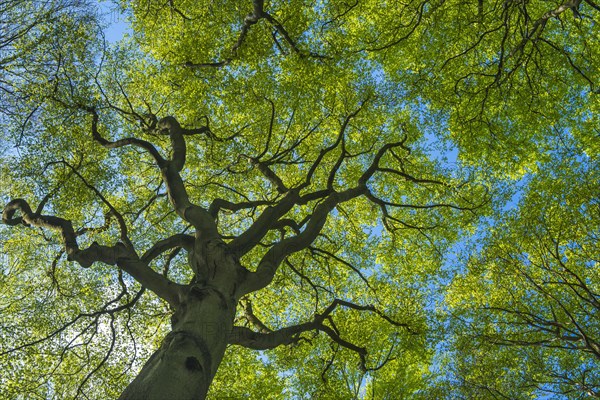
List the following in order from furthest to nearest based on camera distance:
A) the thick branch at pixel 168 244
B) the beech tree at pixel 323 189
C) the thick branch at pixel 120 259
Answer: the beech tree at pixel 323 189, the thick branch at pixel 168 244, the thick branch at pixel 120 259

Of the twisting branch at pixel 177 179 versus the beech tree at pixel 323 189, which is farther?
the beech tree at pixel 323 189

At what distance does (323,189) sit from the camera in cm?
1229

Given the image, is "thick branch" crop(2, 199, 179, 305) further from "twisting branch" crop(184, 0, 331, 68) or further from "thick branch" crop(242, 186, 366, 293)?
"twisting branch" crop(184, 0, 331, 68)

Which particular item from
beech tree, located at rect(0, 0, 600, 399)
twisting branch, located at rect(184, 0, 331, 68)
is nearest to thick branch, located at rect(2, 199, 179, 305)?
beech tree, located at rect(0, 0, 600, 399)

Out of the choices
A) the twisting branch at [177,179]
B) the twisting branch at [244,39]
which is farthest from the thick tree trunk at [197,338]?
the twisting branch at [244,39]

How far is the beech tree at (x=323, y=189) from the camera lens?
948 centimetres

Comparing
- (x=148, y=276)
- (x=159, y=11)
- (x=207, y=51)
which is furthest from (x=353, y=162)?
(x=148, y=276)

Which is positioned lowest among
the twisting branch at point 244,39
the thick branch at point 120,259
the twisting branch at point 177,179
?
the thick branch at point 120,259

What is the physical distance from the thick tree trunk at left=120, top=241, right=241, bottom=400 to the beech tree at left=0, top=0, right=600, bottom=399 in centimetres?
120

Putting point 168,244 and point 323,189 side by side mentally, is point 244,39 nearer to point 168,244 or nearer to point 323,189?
point 323,189

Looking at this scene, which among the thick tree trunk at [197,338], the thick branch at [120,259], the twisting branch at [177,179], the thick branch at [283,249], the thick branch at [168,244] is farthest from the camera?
the thick branch at [168,244]

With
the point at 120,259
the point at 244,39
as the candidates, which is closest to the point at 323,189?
the point at 244,39

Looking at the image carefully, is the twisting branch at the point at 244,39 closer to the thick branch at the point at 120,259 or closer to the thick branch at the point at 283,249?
the thick branch at the point at 283,249

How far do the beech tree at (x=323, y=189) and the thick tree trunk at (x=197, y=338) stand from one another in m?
1.20
